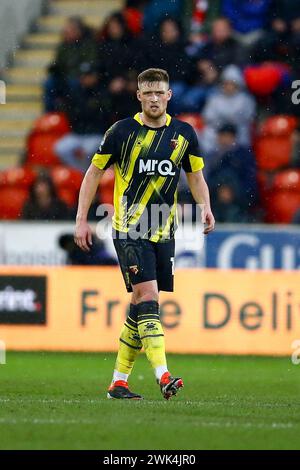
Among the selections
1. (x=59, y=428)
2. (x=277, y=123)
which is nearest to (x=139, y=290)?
(x=59, y=428)

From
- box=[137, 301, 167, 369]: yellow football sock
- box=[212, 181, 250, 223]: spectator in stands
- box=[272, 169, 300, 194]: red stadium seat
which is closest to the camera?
box=[137, 301, 167, 369]: yellow football sock

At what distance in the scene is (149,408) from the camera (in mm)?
7352

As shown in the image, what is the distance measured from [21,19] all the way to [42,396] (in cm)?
1026

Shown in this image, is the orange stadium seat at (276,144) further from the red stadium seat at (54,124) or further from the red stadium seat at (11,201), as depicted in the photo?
the red stadium seat at (11,201)

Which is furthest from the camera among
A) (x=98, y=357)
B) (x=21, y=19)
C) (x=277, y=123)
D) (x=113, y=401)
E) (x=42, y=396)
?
(x=21, y=19)

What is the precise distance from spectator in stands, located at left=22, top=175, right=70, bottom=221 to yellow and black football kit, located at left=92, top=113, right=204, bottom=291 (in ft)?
20.2

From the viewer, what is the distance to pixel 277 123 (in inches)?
576

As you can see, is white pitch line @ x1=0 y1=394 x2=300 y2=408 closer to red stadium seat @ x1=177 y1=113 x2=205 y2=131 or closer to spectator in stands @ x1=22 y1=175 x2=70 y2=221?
spectator in stands @ x1=22 y1=175 x2=70 y2=221

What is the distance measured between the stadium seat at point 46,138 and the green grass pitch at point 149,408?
14.6ft

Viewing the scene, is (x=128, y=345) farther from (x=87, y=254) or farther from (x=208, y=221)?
(x=87, y=254)

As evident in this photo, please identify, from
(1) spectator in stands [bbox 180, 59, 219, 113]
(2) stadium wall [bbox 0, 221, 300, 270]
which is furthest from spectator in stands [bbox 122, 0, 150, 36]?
(2) stadium wall [bbox 0, 221, 300, 270]

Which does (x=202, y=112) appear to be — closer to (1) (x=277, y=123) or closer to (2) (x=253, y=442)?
(1) (x=277, y=123)

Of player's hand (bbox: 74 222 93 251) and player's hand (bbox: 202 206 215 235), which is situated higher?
player's hand (bbox: 202 206 215 235)

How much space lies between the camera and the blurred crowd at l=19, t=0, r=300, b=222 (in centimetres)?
1420
